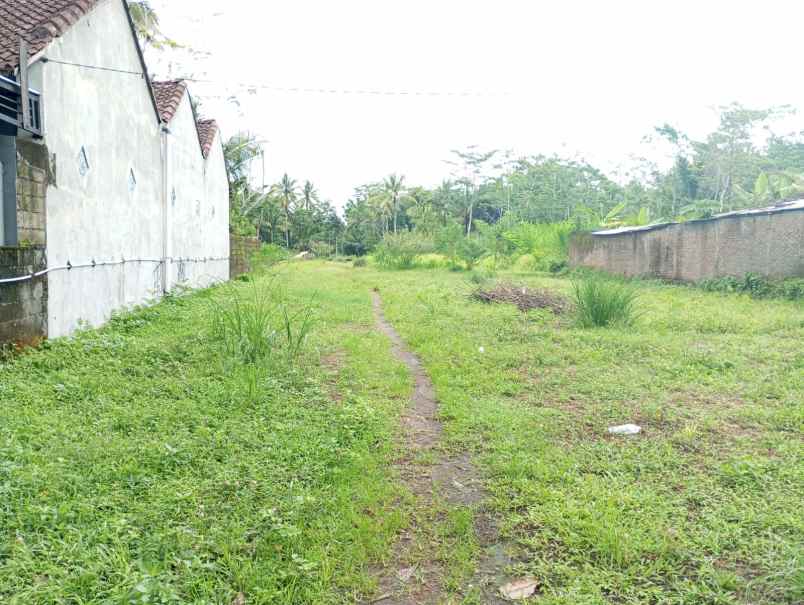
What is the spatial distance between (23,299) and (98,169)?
9.74 ft

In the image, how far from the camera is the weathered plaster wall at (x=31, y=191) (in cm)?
613

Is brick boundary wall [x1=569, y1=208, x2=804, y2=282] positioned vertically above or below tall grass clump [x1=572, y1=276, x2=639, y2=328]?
above

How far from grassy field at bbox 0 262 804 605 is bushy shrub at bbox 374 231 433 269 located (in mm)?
21547

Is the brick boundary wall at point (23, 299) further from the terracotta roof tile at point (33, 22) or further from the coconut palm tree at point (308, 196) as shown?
the coconut palm tree at point (308, 196)

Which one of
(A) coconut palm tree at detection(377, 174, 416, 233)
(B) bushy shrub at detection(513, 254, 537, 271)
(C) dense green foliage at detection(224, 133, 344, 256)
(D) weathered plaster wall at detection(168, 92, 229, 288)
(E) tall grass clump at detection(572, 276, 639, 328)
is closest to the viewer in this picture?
(E) tall grass clump at detection(572, 276, 639, 328)

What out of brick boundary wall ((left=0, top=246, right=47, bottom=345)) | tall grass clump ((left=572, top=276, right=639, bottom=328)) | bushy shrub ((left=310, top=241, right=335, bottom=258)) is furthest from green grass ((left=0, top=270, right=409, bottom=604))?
bushy shrub ((left=310, top=241, right=335, bottom=258))

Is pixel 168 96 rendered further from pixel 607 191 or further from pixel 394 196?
pixel 394 196

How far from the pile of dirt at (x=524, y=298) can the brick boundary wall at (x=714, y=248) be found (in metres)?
4.65

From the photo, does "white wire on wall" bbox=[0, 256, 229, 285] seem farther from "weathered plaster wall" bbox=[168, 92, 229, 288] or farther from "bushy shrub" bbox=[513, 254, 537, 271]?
"bushy shrub" bbox=[513, 254, 537, 271]

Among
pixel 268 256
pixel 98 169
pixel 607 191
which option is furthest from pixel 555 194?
pixel 98 169

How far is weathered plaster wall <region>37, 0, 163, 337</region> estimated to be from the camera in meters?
6.93

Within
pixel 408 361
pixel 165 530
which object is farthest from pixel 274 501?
pixel 408 361

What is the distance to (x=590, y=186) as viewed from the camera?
1427 inches

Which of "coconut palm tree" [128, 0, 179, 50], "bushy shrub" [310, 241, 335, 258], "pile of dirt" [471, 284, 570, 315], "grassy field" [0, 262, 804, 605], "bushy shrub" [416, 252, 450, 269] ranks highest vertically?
"coconut palm tree" [128, 0, 179, 50]
